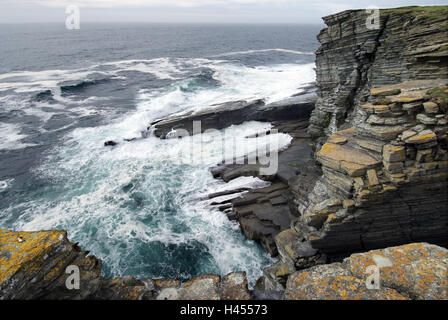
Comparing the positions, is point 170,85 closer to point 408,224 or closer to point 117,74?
point 117,74

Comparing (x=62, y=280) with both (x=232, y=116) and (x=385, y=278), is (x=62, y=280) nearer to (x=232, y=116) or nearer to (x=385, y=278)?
(x=385, y=278)

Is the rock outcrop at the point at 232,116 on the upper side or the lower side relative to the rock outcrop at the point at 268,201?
upper

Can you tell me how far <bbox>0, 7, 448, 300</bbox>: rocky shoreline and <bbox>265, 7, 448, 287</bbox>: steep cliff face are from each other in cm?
5

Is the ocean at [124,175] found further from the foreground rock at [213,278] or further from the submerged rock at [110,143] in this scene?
the foreground rock at [213,278]

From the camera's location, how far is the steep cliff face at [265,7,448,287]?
10094 millimetres

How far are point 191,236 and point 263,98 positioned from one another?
25155mm

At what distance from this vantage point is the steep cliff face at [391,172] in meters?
10.1

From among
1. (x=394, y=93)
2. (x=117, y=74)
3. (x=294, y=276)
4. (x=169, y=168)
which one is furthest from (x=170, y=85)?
(x=294, y=276)

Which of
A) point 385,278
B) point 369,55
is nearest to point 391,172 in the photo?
point 385,278

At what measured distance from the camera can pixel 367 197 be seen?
1043 cm

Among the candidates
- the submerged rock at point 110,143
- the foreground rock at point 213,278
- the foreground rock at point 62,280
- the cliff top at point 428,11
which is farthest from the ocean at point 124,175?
the cliff top at point 428,11

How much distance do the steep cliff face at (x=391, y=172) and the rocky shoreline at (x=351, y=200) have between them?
48mm

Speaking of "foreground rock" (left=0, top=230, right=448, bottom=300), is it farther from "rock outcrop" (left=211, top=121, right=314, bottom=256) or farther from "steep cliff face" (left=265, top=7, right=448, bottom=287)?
"rock outcrop" (left=211, top=121, right=314, bottom=256)

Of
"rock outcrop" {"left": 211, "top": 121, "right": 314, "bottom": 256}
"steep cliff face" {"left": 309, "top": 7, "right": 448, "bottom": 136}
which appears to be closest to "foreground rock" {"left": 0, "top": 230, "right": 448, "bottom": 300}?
"rock outcrop" {"left": 211, "top": 121, "right": 314, "bottom": 256}
